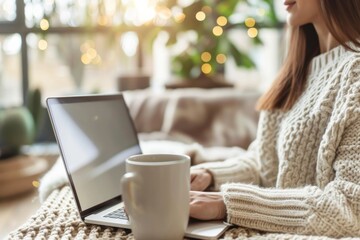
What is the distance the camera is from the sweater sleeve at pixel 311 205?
0.61 m

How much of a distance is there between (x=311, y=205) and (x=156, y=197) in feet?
0.74

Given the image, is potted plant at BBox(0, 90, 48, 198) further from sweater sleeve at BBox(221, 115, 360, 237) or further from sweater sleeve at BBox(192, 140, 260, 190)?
sweater sleeve at BBox(221, 115, 360, 237)

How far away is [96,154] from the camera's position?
723 millimetres

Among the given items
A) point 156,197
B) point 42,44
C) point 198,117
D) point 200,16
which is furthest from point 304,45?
point 42,44

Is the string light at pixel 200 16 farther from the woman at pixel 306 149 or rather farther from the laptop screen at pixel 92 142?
the laptop screen at pixel 92 142

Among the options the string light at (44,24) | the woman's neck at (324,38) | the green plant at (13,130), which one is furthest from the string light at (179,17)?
the woman's neck at (324,38)

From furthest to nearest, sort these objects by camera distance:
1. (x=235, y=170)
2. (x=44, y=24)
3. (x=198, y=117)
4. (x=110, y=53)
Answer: (x=110, y=53) < (x=44, y=24) < (x=198, y=117) < (x=235, y=170)

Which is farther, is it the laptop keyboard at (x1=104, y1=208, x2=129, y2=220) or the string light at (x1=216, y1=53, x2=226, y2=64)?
the string light at (x1=216, y1=53, x2=226, y2=64)

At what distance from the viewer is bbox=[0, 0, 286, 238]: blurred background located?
2299mm

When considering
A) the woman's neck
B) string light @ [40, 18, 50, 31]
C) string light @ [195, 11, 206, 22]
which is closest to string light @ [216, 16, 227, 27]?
string light @ [195, 11, 206, 22]

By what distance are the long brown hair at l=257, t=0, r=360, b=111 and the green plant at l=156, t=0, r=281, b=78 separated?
1239mm

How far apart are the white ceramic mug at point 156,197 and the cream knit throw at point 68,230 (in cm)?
6

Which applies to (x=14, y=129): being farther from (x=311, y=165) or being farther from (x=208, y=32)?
(x=311, y=165)

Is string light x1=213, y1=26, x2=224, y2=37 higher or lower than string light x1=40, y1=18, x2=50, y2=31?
above
